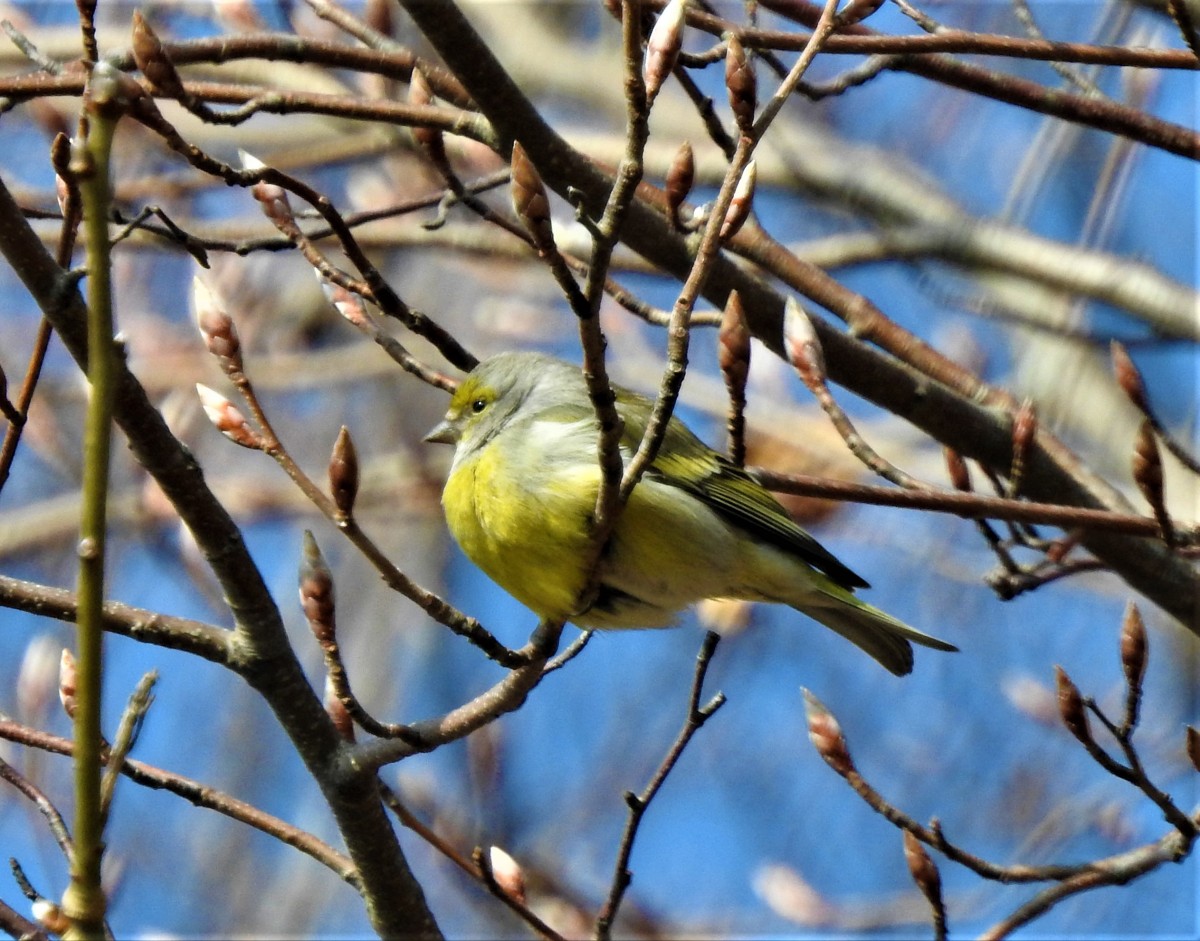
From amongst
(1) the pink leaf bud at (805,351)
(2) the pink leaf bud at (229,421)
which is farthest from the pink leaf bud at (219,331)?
(1) the pink leaf bud at (805,351)

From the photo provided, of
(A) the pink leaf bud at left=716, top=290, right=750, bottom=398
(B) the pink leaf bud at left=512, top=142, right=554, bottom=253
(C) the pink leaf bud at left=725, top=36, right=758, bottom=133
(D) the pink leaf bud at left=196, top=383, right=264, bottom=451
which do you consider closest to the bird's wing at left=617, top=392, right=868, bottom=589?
(A) the pink leaf bud at left=716, top=290, right=750, bottom=398

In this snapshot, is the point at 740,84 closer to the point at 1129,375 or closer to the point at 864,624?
the point at 1129,375

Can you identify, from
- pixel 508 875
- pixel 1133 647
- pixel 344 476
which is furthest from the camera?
pixel 508 875

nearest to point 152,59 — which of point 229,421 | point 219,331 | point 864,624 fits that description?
point 219,331

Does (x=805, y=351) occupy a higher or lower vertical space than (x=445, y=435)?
higher

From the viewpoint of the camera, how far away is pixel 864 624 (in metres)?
3.91

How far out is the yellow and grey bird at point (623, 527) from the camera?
10.8 feet

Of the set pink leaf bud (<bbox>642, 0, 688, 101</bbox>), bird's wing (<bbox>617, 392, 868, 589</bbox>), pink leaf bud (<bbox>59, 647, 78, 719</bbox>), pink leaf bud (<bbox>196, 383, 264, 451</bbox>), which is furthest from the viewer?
bird's wing (<bbox>617, 392, 868, 589</bbox>)

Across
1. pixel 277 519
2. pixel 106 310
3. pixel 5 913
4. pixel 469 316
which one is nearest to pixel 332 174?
pixel 469 316

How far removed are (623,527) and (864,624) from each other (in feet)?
2.86

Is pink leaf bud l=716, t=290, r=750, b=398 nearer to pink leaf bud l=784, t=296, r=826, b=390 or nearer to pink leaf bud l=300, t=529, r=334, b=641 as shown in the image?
pink leaf bud l=784, t=296, r=826, b=390

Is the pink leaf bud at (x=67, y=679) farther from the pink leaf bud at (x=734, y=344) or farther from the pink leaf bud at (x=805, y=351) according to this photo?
the pink leaf bud at (x=805, y=351)

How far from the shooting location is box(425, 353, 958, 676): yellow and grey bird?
3.29m

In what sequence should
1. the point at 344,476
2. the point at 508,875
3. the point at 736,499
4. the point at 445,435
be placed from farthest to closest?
the point at 445,435
the point at 736,499
the point at 508,875
the point at 344,476
